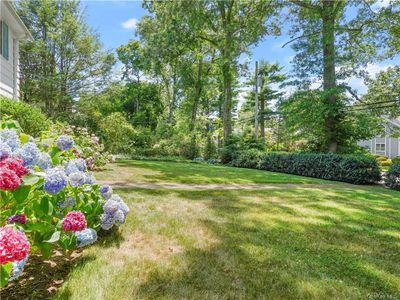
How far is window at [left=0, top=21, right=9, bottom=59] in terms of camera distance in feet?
27.7

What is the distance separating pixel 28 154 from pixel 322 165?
35.3 feet

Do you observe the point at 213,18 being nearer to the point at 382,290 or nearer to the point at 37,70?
the point at 37,70

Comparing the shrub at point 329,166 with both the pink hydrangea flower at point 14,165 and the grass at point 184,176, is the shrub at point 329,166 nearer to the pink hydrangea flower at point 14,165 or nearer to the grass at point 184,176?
the grass at point 184,176

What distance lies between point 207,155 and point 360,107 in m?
9.27

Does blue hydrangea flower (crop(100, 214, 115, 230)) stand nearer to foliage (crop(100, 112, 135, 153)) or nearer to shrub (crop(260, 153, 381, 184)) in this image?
shrub (crop(260, 153, 381, 184))

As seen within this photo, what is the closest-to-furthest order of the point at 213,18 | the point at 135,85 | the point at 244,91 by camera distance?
the point at 213,18 < the point at 135,85 < the point at 244,91

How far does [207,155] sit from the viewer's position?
18.4 m

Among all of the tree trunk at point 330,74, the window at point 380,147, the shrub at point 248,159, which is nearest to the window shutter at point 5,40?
the shrub at point 248,159

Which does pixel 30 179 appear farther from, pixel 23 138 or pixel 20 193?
pixel 23 138

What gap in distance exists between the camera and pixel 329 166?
10562 millimetres

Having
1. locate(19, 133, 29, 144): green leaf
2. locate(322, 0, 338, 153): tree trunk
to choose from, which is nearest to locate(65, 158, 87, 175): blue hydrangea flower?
→ locate(19, 133, 29, 144): green leaf

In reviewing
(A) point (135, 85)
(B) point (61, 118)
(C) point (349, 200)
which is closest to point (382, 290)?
(C) point (349, 200)

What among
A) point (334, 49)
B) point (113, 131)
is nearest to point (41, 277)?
point (334, 49)

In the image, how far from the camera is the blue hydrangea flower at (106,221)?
2.70 meters
